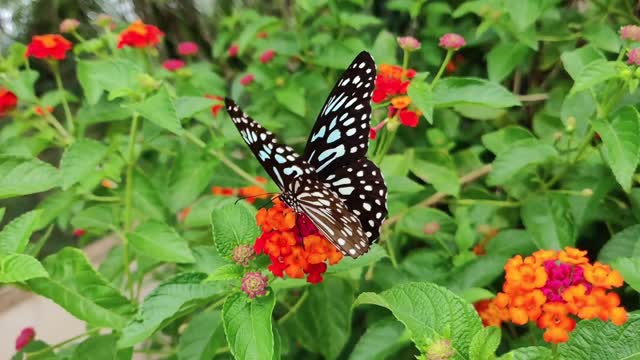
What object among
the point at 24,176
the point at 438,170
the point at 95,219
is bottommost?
the point at 95,219

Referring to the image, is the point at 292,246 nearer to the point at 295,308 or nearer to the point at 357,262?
the point at 357,262

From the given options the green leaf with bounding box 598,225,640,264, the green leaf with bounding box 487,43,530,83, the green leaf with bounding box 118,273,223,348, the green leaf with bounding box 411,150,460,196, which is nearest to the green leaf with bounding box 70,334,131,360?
the green leaf with bounding box 118,273,223,348

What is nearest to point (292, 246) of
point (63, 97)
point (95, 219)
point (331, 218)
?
point (331, 218)

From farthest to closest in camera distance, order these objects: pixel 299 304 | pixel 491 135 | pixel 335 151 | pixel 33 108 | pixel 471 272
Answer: pixel 33 108 → pixel 491 135 → pixel 299 304 → pixel 471 272 → pixel 335 151

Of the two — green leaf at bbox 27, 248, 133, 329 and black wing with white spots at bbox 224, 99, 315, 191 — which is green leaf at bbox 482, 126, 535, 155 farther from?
green leaf at bbox 27, 248, 133, 329

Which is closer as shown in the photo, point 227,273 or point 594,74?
point 227,273

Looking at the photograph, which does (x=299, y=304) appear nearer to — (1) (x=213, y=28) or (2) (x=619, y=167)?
(2) (x=619, y=167)

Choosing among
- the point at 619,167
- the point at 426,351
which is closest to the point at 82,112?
the point at 426,351
